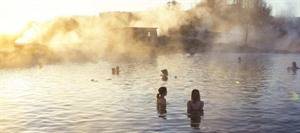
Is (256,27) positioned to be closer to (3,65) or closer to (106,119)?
(3,65)

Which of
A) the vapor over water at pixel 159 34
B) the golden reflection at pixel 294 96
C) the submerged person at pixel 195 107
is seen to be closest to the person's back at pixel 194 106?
the submerged person at pixel 195 107

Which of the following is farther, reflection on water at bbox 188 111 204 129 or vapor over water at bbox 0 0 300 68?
vapor over water at bbox 0 0 300 68

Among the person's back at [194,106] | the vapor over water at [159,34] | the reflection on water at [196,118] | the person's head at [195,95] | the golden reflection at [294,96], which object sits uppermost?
the vapor over water at [159,34]

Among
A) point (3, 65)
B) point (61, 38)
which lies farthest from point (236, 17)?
point (3, 65)

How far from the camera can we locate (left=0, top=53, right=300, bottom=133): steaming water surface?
64.7 ft

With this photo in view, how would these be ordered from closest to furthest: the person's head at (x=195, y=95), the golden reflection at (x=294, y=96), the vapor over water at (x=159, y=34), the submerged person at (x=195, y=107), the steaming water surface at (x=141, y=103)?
the steaming water surface at (x=141, y=103)
the person's head at (x=195, y=95)
the submerged person at (x=195, y=107)
the golden reflection at (x=294, y=96)
the vapor over water at (x=159, y=34)

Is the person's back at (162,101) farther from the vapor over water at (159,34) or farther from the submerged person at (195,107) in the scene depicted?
the vapor over water at (159,34)

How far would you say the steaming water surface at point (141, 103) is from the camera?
19.7 metres

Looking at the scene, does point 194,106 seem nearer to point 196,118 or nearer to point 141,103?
point 196,118

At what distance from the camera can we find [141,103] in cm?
2583

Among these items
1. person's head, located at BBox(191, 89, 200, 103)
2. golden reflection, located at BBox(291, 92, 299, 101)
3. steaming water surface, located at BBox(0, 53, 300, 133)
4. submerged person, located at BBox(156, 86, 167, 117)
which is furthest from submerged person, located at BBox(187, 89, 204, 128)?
golden reflection, located at BBox(291, 92, 299, 101)

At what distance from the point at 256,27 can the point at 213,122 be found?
96046 mm

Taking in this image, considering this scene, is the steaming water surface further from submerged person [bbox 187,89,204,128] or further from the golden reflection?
submerged person [bbox 187,89,204,128]

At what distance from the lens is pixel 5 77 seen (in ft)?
140
